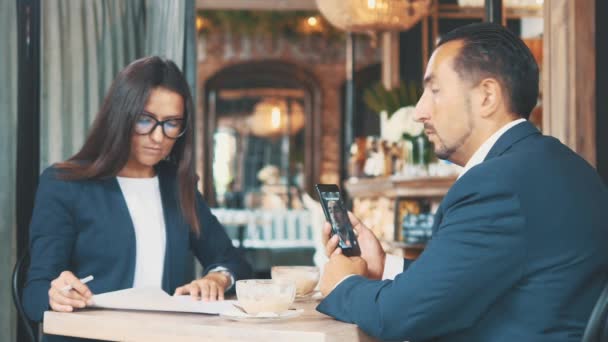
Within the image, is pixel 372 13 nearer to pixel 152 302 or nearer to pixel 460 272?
pixel 152 302

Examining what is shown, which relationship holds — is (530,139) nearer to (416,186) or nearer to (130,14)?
(130,14)

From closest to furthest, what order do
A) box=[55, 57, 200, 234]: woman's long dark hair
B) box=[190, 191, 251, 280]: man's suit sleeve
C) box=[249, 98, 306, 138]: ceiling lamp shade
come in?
box=[55, 57, 200, 234]: woman's long dark hair → box=[190, 191, 251, 280]: man's suit sleeve → box=[249, 98, 306, 138]: ceiling lamp shade

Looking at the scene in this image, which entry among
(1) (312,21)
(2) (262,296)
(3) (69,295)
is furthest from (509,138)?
(1) (312,21)

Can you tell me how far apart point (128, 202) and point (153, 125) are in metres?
0.24

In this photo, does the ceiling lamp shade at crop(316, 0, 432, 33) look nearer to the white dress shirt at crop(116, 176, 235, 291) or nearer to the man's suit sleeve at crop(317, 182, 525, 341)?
the white dress shirt at crop(116, 176, 235, 291)

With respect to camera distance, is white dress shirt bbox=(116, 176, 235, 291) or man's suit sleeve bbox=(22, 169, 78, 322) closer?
man's suit sleeve bbox=(22, 169, 78, 322)

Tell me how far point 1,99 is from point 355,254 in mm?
1499

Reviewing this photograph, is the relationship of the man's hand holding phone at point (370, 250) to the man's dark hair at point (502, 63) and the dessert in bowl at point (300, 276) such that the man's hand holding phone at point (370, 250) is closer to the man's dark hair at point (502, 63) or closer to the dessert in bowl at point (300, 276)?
the dessert in bowl at point (300, 276)

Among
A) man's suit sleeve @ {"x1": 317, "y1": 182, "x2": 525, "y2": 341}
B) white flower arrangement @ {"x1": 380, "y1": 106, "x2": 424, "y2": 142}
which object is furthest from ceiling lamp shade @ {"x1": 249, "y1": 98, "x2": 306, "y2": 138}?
man's suit sleeve @ {"x1": 317, "y1": 182, "x2": 525, "y2": 341}

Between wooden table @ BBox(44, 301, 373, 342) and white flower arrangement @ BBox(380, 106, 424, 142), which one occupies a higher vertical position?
white flower arrangement @ BBox(380, 106, 424, 142)

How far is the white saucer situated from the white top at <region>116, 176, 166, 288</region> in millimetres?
623

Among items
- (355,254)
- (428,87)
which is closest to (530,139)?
(428,87)

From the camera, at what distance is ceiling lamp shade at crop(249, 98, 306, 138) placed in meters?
11.7

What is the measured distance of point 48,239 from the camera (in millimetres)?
2170
